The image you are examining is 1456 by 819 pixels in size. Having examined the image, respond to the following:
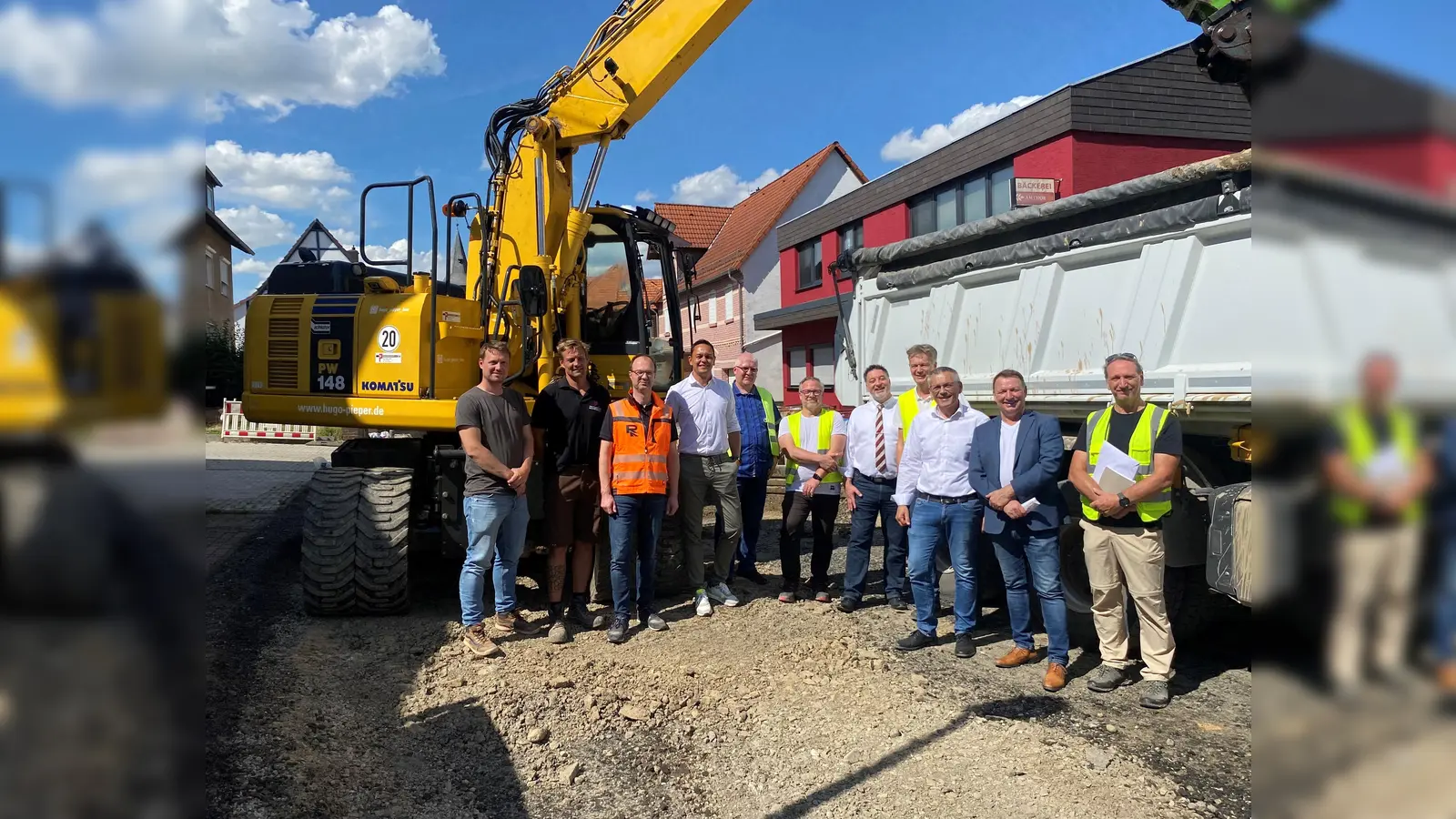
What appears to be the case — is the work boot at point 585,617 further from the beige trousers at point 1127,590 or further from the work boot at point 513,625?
the beige trousers at point 1127,590

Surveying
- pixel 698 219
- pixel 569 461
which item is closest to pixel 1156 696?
pixel 569 461

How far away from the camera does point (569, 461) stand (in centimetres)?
555


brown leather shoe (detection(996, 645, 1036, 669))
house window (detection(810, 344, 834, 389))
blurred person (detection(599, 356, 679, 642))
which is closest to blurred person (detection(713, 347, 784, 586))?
blurred person (detection(599, 356, 679, 642))

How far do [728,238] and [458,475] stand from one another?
84.4 feet

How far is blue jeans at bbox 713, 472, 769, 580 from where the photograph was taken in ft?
21.6

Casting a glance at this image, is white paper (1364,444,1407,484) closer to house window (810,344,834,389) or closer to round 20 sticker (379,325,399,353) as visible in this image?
round 20 sticker (379,325,399,353)

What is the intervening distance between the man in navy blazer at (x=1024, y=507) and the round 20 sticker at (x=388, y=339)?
3889 millimetres

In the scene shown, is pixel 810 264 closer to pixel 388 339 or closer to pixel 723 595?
pixel 723 595

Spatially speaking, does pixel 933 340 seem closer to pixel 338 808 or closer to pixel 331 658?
pixel 331 658

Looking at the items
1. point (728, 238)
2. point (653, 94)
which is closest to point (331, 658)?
point (653, 94)

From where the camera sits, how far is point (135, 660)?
72 centimetres

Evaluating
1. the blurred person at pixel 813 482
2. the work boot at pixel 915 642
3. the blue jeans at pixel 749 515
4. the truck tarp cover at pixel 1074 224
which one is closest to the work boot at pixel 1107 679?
the work boot at pixel 915 642

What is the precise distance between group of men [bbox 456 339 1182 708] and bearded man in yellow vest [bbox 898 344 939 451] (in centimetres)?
2

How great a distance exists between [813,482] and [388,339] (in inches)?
124
